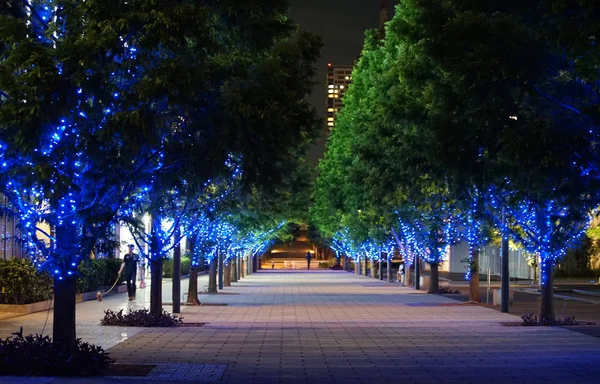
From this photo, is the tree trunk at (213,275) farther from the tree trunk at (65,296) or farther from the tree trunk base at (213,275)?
the tree trunk at (65,296)

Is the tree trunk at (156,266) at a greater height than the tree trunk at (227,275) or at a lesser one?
greater

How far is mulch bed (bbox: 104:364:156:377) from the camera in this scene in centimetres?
1359

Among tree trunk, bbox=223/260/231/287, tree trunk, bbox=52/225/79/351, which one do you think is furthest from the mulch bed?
tree trunk, bbox=223/260/231/287

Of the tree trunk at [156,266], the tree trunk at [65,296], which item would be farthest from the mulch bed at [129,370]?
the tree trunk at [156,266]

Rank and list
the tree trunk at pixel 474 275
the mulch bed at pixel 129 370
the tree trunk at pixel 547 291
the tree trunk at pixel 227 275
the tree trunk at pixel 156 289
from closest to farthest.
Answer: the mulch bed at pixel 129 370 < the tree trunk at pixel 156 289 < the tree trunk at pixel 547 291 < the tree trunk at pixel 474 275 < the tree trunk at pixel 227 275

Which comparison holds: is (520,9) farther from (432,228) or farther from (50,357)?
(432,228)

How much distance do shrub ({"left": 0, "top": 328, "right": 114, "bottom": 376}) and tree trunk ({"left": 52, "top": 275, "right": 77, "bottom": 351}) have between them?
15 cm

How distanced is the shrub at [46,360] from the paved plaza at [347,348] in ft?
1.54

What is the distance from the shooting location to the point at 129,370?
13.9 meters

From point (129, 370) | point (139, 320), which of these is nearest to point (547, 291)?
point (139, 320)

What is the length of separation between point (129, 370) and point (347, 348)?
5.14m

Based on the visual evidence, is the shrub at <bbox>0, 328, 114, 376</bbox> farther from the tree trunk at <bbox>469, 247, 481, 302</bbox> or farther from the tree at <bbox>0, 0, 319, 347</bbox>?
the tree trunk at <bbox>469, 247, 481, 302</bbox>

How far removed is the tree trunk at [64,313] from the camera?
44.2 feet

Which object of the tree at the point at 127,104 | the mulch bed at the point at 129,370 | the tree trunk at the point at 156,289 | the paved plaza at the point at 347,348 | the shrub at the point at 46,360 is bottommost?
the paved plaza at the point at 347,348
